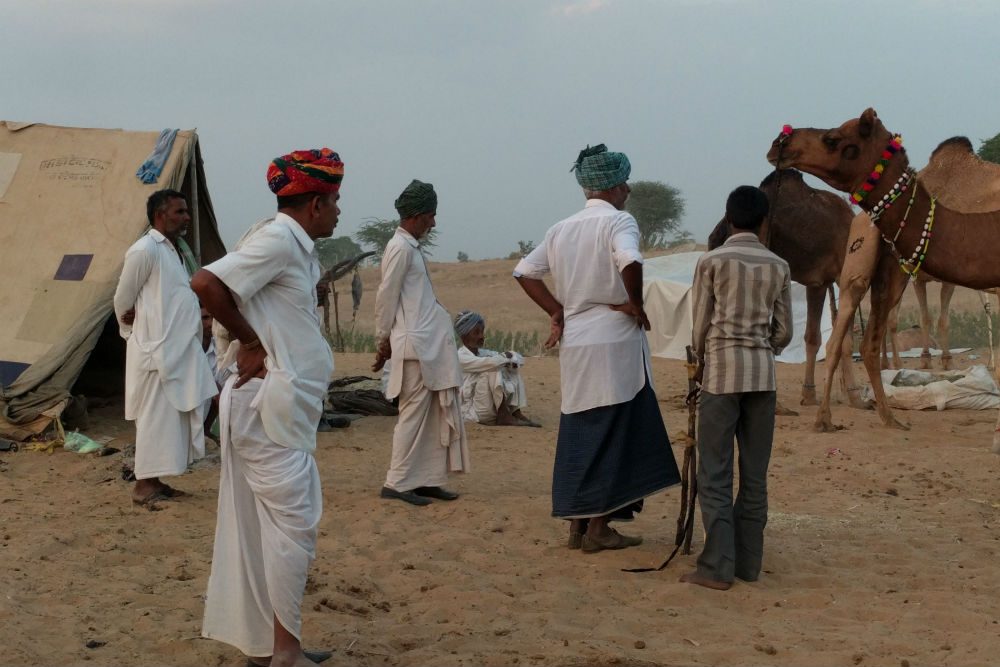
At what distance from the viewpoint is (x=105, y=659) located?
4.00 metres

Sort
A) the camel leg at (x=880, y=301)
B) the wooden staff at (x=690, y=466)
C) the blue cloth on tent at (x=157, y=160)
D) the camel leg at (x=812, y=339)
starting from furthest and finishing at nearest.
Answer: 1. the camel leg at (x=812, y=339)
2. the blue cloth on tent at (x=157, y=160)
3. the camel leg at (x=880, y=301)
4. the wooden staff at (x=690, y=466)

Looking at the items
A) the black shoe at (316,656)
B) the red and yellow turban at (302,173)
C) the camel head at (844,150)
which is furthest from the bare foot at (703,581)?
the camel head at (844,150)

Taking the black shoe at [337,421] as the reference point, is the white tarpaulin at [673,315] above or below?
above

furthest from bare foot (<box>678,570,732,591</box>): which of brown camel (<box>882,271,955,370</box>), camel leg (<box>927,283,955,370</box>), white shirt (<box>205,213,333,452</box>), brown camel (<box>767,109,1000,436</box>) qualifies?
camel leg (<box>927,283,955,370</box>)

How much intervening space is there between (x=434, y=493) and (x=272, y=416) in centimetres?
350

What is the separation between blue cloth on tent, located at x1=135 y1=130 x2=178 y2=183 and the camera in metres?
10.0

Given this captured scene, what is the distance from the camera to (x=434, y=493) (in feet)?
22.8

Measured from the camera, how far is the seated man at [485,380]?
399 inches

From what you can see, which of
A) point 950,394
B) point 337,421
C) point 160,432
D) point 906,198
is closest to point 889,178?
point 906,198

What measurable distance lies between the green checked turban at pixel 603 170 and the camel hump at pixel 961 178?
A: 102 inches

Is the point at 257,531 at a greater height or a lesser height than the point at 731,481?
lesser

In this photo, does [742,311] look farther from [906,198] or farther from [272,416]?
[906,198]

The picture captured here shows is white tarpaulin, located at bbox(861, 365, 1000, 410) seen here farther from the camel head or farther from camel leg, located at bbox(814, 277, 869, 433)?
the camel head

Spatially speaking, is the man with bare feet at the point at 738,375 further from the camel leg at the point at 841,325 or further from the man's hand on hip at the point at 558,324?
the camel leg at the point at 841,325
